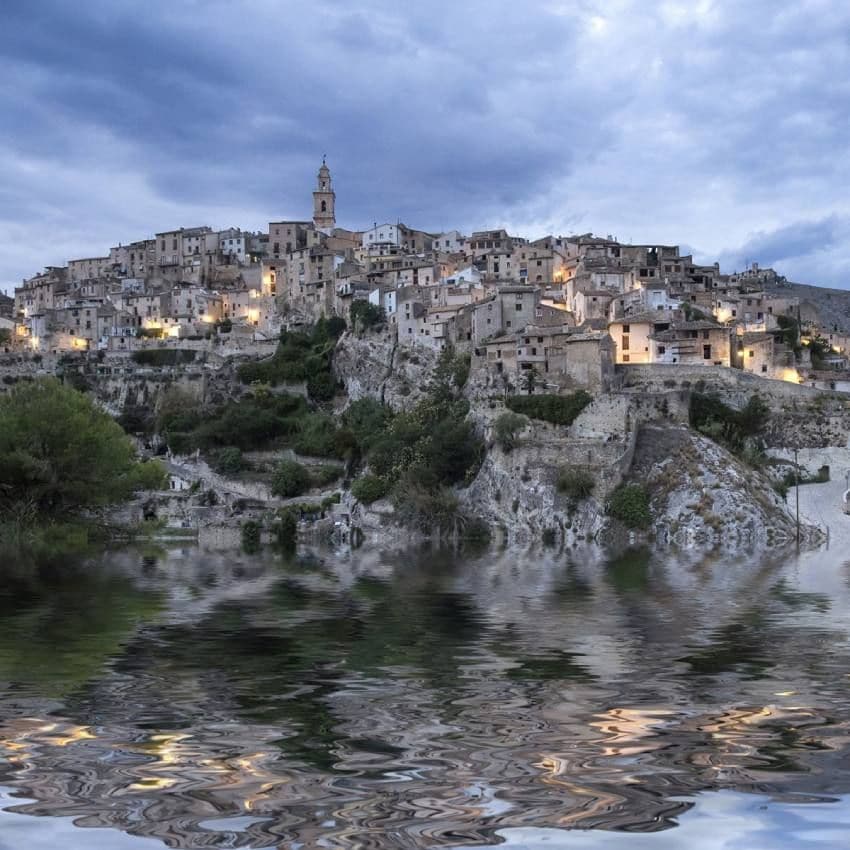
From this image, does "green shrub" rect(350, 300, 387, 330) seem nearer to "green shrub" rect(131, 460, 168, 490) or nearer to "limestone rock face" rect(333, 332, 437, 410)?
"limestone rock face" rect(333, 332, 437, 410)

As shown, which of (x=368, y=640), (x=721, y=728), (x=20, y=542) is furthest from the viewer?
(x=20, y=542)

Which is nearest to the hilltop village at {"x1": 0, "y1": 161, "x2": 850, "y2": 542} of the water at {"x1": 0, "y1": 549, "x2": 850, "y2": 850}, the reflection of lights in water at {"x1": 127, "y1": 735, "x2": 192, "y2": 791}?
the water at {"x1": 0, "y1": 549, "x2": 850, "y2": 850}

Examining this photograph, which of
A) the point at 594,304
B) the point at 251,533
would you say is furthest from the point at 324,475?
the point at 594,304

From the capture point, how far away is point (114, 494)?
138 feet

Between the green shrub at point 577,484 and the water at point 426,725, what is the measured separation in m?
28.1

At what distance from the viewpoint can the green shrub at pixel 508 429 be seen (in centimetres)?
5378

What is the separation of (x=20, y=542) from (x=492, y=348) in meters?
31.5

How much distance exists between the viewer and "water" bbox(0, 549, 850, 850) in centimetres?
736

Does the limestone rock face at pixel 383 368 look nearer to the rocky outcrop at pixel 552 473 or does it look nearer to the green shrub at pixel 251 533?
the rocky outcrop at pixel 552 473

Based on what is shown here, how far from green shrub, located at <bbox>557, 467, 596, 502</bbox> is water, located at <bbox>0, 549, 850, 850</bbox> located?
28132mm

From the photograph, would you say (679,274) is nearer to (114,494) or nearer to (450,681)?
(114,494)

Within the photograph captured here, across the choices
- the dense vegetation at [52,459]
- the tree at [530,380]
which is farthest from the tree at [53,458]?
the tree at [530,380]

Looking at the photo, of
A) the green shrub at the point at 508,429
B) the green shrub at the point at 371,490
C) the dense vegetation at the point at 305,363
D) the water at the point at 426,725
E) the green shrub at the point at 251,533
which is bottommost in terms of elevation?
the green shrub at the point at 251,533

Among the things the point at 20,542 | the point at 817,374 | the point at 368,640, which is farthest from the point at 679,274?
the point at 368,640
